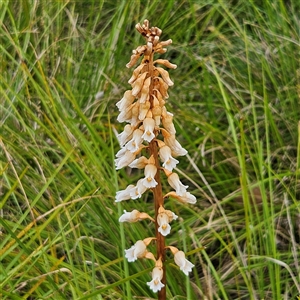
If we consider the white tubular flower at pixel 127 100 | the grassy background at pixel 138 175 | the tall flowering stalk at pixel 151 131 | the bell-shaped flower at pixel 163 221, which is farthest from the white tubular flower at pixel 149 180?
the grassy background at pixel 138 175

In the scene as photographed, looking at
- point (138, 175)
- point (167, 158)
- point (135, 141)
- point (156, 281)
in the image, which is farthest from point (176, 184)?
point (138, 175)

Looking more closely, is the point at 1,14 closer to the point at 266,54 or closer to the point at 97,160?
the point at 97,160

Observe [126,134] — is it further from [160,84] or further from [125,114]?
[160,84]

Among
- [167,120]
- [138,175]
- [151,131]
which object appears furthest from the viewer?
[138,175]

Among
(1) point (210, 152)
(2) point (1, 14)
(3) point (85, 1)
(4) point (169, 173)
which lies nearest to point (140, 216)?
(4) point (169, 173)

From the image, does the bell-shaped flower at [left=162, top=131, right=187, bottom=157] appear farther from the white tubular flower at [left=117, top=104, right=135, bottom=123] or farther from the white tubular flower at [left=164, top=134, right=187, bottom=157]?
the white tubular flower at [left=117, top=104, right=135, bottom=123]

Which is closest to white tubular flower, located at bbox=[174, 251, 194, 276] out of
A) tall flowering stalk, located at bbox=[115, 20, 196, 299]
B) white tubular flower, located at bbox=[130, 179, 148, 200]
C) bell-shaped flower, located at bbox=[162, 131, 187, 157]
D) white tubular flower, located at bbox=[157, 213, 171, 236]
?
tall flowering stalk, located at bbox=[115, 20, 196, 299]

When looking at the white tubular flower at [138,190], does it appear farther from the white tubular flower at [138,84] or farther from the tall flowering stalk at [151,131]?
the white tubular flower at [138,84]
